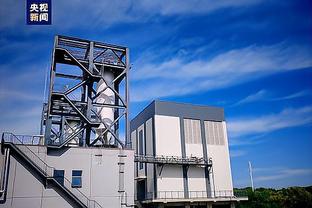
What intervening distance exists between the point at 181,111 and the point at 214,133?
6.32 meters

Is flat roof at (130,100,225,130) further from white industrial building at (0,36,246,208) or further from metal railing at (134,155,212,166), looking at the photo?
metal railing at (134,155,212,166)

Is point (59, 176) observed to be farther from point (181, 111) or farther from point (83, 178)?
point (181, 111)

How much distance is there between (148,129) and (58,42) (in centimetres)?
1847

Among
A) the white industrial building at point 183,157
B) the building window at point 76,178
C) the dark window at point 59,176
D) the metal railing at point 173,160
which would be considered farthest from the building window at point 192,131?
the dark window at point 59,176

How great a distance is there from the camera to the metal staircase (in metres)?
22.1

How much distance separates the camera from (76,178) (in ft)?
78.4

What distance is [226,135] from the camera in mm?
42594

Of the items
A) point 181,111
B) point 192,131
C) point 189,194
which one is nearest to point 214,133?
point 192,131

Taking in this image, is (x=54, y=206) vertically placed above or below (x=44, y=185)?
below

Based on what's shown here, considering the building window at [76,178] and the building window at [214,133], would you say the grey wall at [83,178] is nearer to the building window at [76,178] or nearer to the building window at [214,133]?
the building window at [76,178]

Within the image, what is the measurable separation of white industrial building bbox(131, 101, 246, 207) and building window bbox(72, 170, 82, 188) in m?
11.6

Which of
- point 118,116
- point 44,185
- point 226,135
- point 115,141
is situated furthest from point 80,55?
point 226,135

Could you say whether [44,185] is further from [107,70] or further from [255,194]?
[255,194]

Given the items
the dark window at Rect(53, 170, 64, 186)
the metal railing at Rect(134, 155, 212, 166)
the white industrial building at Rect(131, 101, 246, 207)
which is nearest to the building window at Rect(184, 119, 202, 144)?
the white industrial building at Rect(131, 101, 246, 207)
